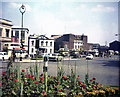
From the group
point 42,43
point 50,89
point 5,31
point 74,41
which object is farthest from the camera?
point 5,31

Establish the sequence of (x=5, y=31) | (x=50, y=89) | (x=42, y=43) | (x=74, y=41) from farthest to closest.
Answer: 1. (x=5, y=31)
2. (x=74, y=41)
3. (x=42, y=43)
4. (x=50, y=89)

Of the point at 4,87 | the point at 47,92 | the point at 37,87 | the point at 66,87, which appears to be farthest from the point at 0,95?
the point at 66,87

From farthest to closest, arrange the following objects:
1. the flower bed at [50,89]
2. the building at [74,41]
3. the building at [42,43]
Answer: the building at [74,41]
the building at [42,43]
the flower bed at [50,89]

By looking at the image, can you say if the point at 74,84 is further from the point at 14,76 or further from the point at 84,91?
the point at 14,76

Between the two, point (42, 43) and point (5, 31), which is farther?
point (5, 31)

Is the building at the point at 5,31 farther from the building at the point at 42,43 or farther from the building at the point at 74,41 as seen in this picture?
the building at the point at 74,41

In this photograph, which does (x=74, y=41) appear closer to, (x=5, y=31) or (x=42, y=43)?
(x=42, y=43)

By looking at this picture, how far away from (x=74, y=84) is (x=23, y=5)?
193 inches

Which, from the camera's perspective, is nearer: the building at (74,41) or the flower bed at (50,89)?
the flower bed at (50,89)

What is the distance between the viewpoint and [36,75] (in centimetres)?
560

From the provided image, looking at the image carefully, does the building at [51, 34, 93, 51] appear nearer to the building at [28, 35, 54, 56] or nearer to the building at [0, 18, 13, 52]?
the building at [28, 35, 54, 56]

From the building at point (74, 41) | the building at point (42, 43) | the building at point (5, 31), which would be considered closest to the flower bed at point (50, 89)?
the building at point (42, 43)

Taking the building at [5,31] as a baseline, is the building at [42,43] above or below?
below

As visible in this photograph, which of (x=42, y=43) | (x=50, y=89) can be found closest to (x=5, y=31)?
(x=42, y=43)
